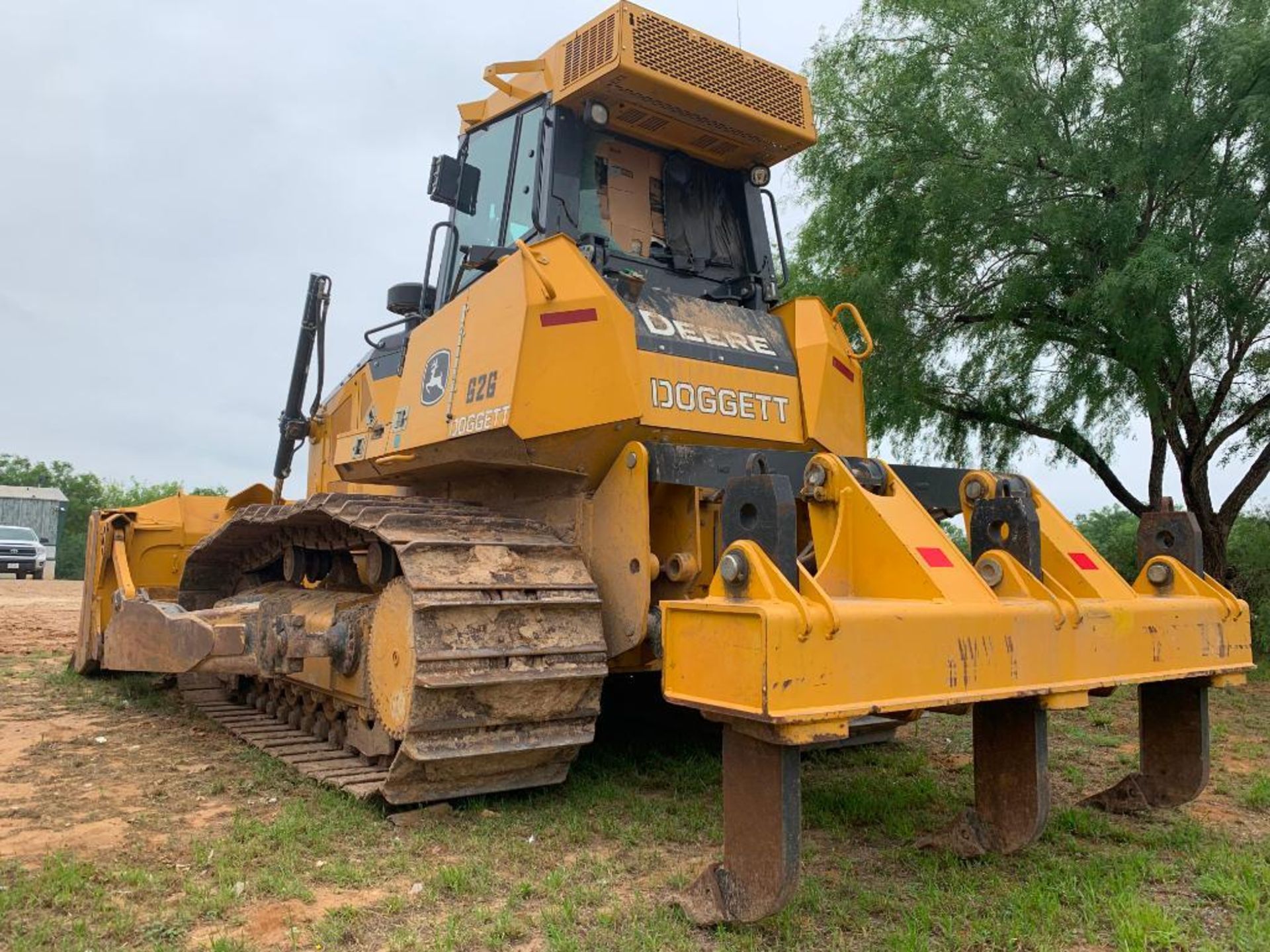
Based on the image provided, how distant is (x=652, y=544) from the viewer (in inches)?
183

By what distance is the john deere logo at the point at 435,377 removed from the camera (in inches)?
193

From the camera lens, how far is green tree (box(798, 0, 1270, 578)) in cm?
892

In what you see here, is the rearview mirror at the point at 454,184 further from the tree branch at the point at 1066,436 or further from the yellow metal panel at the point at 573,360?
the tree branch at the point at 1066,436

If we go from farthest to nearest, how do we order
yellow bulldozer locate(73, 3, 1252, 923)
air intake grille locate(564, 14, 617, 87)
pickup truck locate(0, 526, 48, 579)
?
pickup truck locate(0, 526, 48, 579), air intake grille locate(564, 14, 617, 87), yellow bulldozer locate(73, 3, 1252, 923)

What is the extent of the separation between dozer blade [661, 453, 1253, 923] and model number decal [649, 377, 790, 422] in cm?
92

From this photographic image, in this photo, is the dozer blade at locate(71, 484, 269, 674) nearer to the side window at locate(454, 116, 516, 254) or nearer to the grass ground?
the grass ground

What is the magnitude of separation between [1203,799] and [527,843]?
3033 millimetres

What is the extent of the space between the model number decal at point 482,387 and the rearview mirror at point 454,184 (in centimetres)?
150

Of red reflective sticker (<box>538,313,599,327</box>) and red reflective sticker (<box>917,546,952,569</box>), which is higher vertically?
red reflective sticker (<box>538,313,599,327</box>)

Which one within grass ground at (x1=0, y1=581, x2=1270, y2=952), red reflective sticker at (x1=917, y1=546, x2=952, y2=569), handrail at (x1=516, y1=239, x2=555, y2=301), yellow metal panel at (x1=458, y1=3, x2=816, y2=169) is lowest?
grass ground at (x1=0, y1=581, x2=1270, y2=952)

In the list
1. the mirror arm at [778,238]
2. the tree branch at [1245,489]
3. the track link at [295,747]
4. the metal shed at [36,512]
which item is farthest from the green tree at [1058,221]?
the metal shed at [36,512]

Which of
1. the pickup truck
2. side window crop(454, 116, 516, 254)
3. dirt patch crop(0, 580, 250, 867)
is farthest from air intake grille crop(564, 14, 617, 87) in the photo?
the pickup truck

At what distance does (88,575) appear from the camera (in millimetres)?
7793

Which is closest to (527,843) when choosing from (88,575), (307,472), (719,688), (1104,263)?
(719,688)
